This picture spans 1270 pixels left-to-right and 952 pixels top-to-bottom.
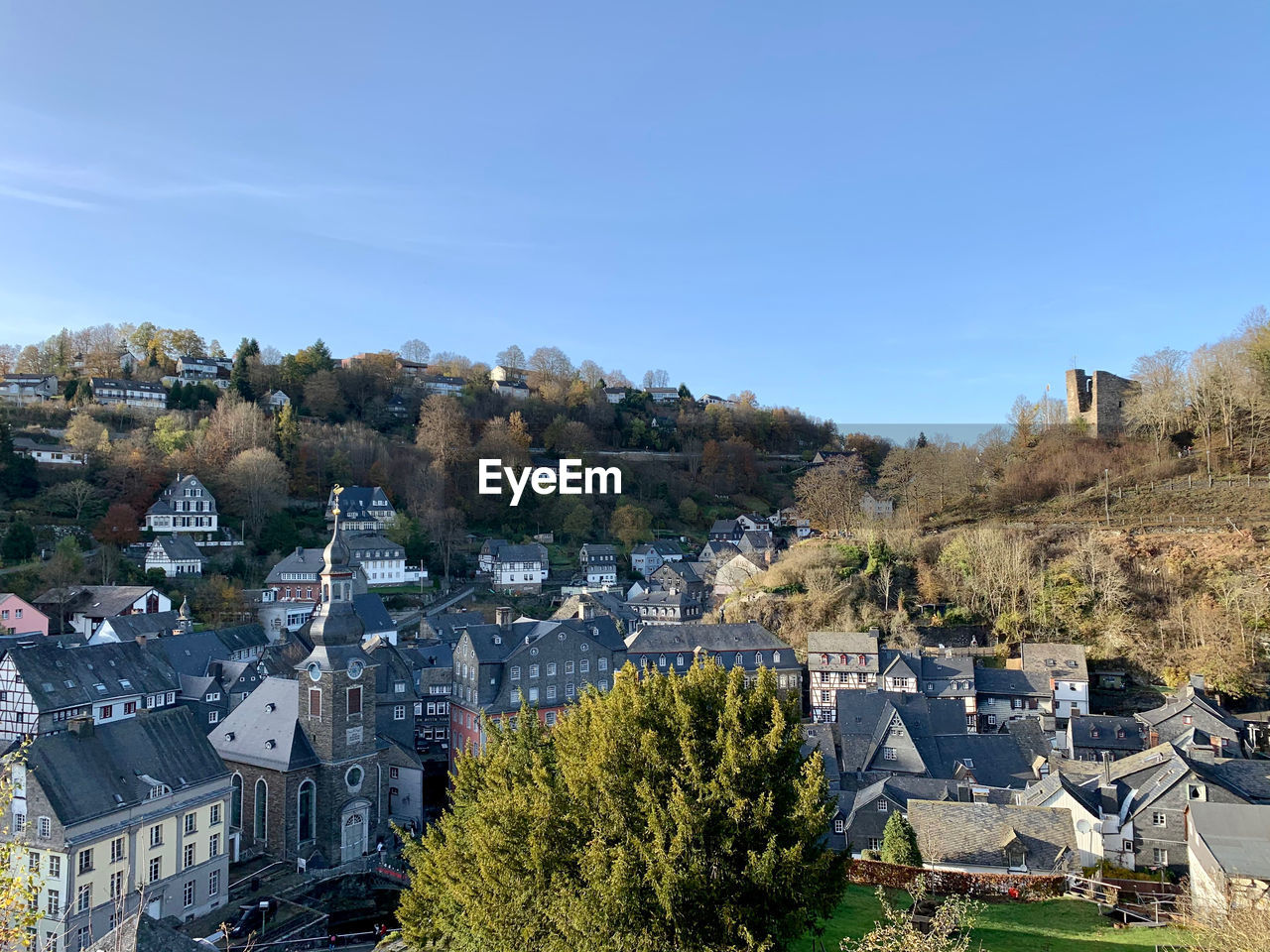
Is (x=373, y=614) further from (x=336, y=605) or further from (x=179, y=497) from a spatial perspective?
(x=336, y=605)

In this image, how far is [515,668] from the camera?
3766cm

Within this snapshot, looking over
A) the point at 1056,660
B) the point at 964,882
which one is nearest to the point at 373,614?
the point at 1056,660

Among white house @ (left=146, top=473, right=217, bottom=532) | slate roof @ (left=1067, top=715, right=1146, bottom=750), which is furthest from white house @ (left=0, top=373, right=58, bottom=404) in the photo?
slate roof @ (left=1067, top=715, right=1146, bottom=750)

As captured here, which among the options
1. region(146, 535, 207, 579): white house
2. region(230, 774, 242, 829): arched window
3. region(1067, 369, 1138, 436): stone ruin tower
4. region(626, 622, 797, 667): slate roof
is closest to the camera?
region(230, 774, 242, 829): arched window

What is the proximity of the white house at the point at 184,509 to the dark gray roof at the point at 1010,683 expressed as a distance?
54.3 meters

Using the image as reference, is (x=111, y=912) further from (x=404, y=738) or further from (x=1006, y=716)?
(x=1006, y=716)

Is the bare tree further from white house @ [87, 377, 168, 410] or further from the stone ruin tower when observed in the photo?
white house @ [87, 377, 168, 410]

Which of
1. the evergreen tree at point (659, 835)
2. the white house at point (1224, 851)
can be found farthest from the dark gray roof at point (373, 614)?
the white house at point (1224, 851)

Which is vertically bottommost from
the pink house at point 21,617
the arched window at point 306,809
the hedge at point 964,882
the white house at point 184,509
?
the arched window at point 306,809

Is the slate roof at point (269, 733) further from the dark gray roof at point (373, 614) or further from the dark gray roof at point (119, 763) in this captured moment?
the dark gray roof at point (373, 614)

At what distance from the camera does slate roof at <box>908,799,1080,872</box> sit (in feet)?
74.8

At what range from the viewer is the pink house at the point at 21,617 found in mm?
46125

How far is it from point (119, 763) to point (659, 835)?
18229mm

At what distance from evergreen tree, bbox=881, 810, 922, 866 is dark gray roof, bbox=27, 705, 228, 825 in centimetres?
1989
